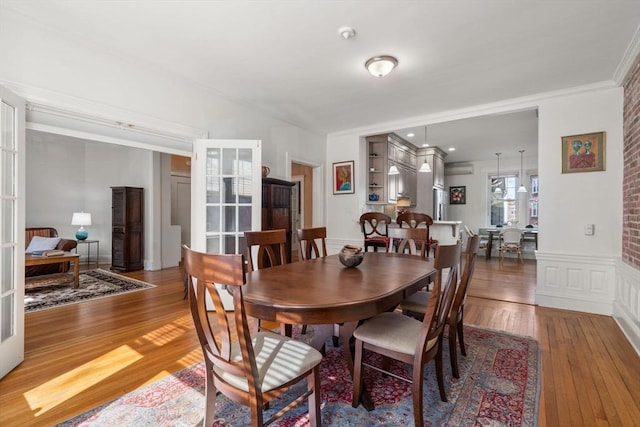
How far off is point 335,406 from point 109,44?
340 cm

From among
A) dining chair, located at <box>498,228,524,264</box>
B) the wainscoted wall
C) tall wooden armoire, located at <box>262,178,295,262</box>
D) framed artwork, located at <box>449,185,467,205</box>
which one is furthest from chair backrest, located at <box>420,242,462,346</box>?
framed artwork, located at <box>449,185,467,205</box>

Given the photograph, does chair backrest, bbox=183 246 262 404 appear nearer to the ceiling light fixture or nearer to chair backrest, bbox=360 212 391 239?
the ceiling light fixture

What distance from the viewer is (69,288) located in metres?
4.38

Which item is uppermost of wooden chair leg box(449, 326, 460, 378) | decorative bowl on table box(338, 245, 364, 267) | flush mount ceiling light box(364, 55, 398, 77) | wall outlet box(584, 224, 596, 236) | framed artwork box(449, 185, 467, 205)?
flush mount ceiling light box(364, 55, 398, 77)

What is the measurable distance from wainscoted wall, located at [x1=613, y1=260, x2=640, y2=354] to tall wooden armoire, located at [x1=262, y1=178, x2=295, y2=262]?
368 centimetres

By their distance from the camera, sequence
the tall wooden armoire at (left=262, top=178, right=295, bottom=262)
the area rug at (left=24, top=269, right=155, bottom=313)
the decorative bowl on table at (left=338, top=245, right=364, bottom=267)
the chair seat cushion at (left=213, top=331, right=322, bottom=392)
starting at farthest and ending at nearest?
the tall wooden armoire at (left=262, top=178, right=295, bottom=262)
the area rug at (left=24, top=269, right=155, bottom=313)
the decorative bowl on table at (left=338, top=245, right=364, bottom=267)
the chair seat cushion at (left=213, top=331, right=322, bottom=392)

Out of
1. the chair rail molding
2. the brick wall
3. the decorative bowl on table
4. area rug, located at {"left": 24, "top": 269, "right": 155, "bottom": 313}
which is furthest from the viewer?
area rug, located at {"left": 24, "top": 269, "right": 155, "bottom": 313}

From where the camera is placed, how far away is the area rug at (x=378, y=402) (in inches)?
63.1

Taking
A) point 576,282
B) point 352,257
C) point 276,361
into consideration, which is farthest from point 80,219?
point 576,282

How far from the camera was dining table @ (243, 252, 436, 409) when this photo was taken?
1.34m

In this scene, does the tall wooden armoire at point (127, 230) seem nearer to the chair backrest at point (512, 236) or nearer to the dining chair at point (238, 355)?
the dining chair at point (238, 355)

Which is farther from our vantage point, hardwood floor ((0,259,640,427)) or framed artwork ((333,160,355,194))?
framed artwork ((333,160,355,194))

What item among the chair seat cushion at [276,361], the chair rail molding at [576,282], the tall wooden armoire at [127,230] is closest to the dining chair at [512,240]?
the chair rail molding at [576,282]

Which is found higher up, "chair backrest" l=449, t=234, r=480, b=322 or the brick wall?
the brick wall
